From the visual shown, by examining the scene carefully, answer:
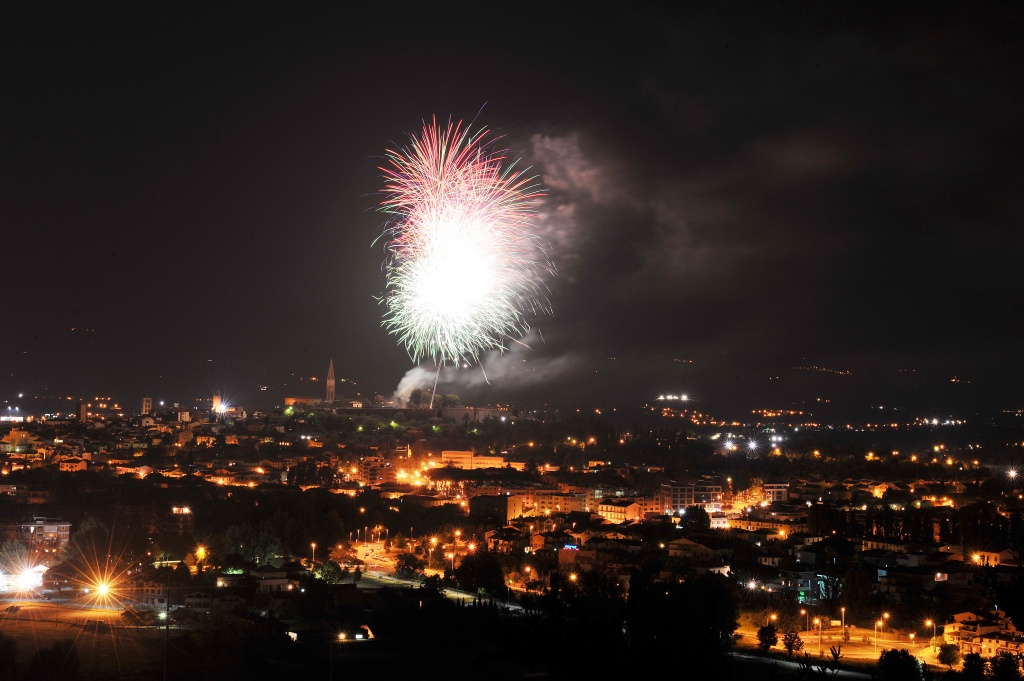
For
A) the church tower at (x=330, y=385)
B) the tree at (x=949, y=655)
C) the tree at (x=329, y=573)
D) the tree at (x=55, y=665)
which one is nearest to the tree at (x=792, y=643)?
the tree at (x=949, y=655)

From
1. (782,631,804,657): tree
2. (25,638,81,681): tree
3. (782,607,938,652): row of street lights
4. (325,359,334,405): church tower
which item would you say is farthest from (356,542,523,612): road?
(325,359,334,405): church tower

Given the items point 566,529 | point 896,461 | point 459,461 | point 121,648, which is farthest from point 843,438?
point 121,648

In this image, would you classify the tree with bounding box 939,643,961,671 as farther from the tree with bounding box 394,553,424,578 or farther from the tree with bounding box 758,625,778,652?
the tree with bounding box 394,553,424,578

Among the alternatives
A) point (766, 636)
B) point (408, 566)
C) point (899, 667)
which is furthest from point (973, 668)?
point (408, 566)

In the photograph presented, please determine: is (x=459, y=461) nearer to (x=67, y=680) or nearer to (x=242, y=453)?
(x=242, y=453)

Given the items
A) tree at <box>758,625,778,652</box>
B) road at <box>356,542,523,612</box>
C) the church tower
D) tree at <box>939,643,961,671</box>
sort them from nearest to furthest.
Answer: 1. tree at <box>939,643,961,671</box>
2. tree at <box>758,625,778,652</box>
3. road at <box>356,542,523,612</box>
4. the church tower

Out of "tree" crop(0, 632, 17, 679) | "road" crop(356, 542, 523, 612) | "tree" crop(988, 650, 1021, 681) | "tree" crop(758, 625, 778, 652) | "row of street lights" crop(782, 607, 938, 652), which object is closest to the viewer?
"tree" crop(988, 650, 1021, 681)

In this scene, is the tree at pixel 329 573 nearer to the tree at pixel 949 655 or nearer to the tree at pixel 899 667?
the tree at pixel 899 667

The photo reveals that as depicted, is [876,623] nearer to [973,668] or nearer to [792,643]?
[792,643]
